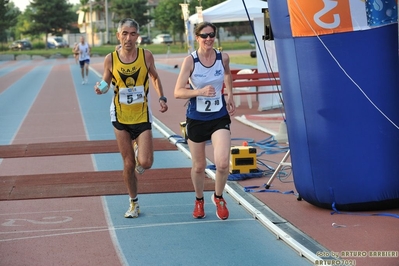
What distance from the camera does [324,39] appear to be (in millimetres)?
7707

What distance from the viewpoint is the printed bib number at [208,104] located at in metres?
7.89

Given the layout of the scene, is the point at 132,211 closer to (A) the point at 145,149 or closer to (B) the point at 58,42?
(A) the point at 145,149

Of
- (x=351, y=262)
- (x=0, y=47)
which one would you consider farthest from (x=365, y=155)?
(x=0, y=47)

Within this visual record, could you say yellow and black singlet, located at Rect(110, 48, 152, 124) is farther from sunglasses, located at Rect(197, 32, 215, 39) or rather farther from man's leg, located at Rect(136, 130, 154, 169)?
sunglasses, located at Rect(197, 32, 215, 39)

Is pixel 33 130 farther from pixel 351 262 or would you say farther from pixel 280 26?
pixel 351 262

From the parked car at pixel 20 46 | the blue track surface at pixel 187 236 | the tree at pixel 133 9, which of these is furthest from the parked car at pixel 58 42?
the blue track surface at pixel 187 236

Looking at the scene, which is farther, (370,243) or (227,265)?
(370,243)

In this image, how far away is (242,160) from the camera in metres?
10.5

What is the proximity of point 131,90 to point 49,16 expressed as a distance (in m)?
104

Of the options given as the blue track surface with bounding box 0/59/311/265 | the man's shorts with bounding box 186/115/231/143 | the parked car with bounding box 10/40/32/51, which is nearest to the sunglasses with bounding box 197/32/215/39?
the man's shorts with bounding box 186/115/231/143

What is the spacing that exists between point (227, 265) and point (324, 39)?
8.40ft

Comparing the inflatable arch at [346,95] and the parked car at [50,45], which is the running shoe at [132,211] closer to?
the inflatable arch at [346,95]

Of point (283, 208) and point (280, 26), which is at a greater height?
point (280, 26)

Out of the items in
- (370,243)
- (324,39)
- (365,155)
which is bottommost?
(370,243)
